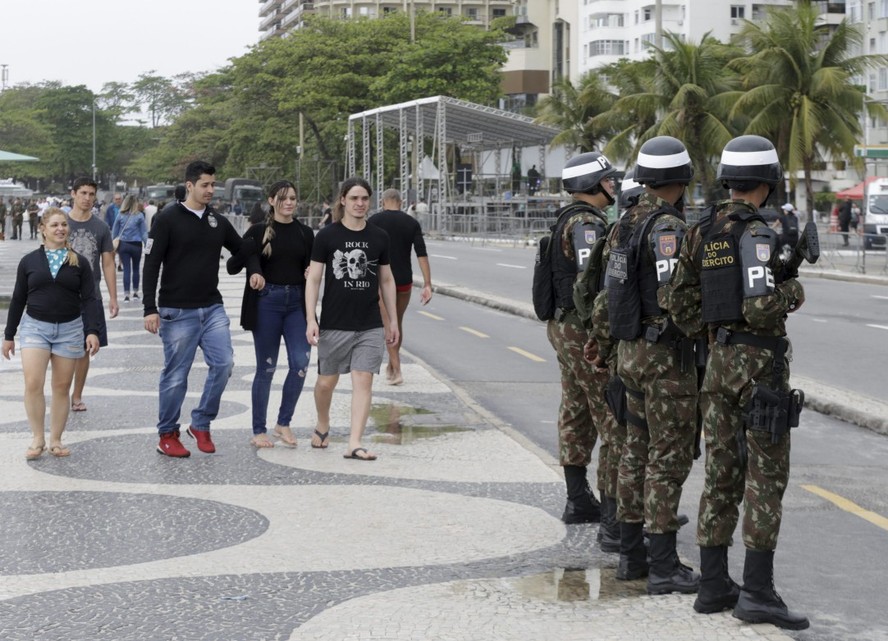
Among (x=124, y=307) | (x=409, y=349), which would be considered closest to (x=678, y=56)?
(x=124, y=307)

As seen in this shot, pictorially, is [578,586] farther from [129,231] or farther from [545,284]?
[129,231]

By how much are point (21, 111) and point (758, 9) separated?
68.9 metres

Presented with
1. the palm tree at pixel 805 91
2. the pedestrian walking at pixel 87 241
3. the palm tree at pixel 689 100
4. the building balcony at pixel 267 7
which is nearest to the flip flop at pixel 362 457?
the pedestrian walking at pixel 87 241

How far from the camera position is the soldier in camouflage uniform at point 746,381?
5363 mm

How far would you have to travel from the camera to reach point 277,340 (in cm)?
973

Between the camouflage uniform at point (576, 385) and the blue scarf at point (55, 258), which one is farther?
the blue scarf at point (55, 258)

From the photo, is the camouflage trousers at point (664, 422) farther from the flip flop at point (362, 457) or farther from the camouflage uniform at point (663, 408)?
the flip flop at point (362, 457)

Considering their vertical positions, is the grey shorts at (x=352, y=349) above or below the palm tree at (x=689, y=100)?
below

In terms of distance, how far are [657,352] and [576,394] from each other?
4.43 ft

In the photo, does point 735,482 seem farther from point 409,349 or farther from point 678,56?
point 678,56

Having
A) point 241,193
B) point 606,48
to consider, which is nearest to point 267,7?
point 606,48

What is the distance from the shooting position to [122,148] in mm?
146750

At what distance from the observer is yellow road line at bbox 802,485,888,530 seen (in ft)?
25.0

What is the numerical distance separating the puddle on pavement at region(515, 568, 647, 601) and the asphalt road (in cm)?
59
